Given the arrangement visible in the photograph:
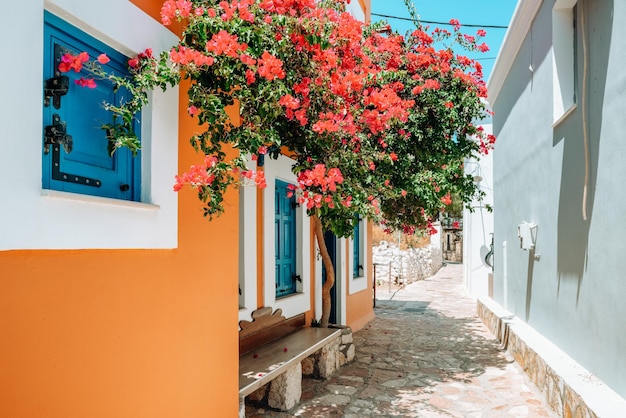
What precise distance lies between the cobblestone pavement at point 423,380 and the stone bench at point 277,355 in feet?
0.54

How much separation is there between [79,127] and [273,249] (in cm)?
373

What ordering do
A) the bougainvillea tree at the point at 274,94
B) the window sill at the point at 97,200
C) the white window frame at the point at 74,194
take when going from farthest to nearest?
1. the bougainvillea tree at the point at 274,94
2. the window sill at the point at 97,200
3. the white window frame at the point at 74,194

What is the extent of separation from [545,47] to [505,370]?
13.4ft

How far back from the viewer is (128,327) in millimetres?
2680

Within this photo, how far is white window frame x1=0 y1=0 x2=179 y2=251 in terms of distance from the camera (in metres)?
2.03

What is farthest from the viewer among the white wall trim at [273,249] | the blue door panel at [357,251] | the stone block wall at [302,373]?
the blue door panel at [357,251]

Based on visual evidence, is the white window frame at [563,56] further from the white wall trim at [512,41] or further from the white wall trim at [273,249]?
the white wall trim at [273,249]

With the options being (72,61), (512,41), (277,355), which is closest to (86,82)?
(72,61)

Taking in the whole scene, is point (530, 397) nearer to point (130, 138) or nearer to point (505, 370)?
point (505, 370)

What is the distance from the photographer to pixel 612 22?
3.81 m

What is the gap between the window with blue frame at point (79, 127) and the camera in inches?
89.4

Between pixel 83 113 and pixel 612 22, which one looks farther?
pixel 612 22

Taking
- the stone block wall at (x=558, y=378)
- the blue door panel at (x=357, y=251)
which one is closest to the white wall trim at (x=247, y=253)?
the stone block wall at (x=558, y=378)

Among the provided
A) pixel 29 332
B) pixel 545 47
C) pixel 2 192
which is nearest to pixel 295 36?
pixel 2 192
